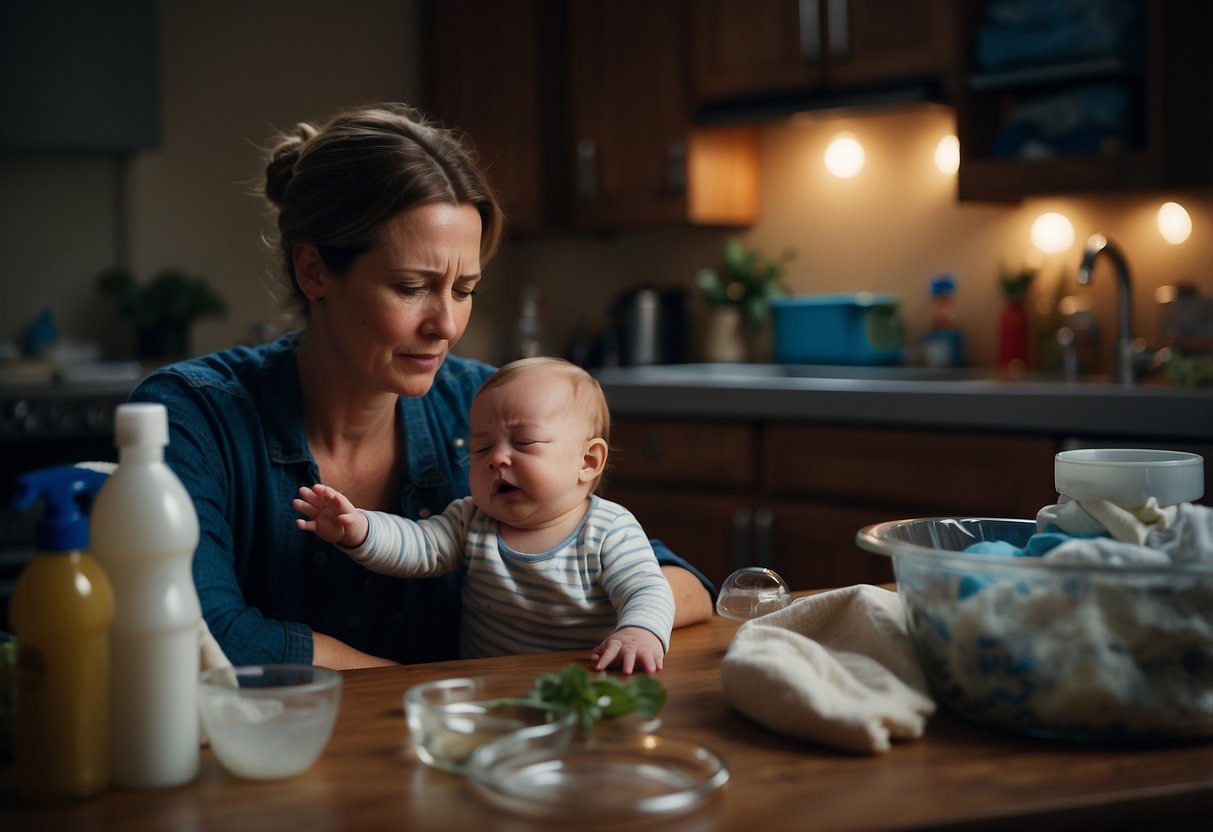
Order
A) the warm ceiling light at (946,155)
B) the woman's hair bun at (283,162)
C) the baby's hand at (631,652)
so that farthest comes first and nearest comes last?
the warm ceiling light at (946,155)
the woman's hair bun at (283,162)
the baby's hand at (631,652)

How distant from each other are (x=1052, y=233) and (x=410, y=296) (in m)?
2.44

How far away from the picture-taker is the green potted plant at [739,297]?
13.5 ft

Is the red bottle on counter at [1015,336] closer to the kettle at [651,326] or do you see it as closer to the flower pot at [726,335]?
the flower pot at [726,335]

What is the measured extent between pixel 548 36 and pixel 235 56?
3.62 ft

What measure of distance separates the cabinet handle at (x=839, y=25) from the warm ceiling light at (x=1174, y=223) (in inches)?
35.7

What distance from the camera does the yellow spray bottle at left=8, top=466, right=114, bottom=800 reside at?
0.82 meters

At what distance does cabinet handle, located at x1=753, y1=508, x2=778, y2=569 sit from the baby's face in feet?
6.17

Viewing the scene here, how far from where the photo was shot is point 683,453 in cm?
344

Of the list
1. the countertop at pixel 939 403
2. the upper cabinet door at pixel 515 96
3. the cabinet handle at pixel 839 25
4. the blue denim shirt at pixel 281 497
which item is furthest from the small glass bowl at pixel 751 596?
the upper cabinet door at pixel 515 96

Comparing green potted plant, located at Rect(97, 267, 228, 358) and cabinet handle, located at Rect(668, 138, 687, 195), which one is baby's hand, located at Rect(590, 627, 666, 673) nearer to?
cabinet handle, located at Rect(668, 138, 687, 195)

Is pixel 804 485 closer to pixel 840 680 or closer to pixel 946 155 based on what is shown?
pixel 946 155

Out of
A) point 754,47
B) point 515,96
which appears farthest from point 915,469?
point 515,96

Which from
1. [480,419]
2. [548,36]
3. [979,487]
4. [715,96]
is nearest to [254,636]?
[480,419]

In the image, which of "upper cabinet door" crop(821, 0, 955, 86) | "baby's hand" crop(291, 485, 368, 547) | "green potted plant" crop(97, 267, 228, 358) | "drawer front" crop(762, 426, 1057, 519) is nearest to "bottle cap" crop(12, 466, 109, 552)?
"baby's hand" crop(291, 485, 368, 547)
